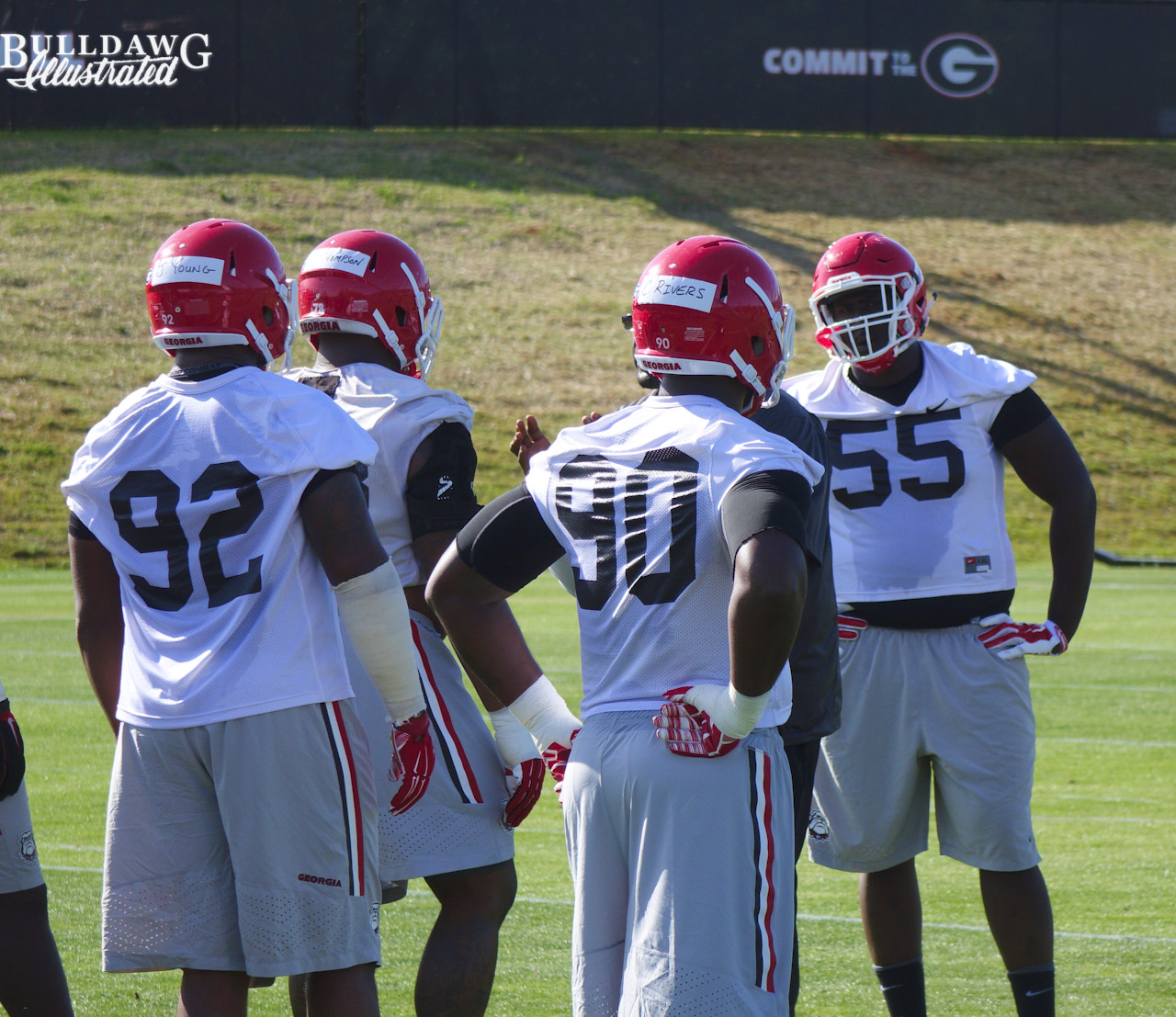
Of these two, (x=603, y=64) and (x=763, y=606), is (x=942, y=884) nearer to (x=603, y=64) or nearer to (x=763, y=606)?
(x=763, y=606)

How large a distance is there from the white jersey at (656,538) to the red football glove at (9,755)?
4.45 ft

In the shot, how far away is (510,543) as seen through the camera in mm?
2975

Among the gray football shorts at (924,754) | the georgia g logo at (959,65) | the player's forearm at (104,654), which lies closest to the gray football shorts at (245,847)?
the player's forearm at (104,654)

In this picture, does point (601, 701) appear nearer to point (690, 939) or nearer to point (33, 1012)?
point (690, 939)

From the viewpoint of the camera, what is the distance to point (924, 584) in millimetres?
4297

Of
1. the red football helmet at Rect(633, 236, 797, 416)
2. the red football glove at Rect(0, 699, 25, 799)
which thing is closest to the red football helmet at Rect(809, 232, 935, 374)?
the red football helmet at Rect(633, 236, 797, 416)

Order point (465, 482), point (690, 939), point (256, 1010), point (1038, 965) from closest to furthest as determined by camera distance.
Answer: point (690, 939) → point (465, 482) → point (1038, 965) → point (256, 1010)

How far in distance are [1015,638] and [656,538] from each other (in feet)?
6.00

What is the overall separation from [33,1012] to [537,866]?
320 cm

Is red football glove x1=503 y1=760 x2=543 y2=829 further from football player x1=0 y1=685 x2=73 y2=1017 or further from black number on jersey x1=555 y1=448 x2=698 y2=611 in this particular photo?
football player x1=0 y1=685 x2=73 y2=1017

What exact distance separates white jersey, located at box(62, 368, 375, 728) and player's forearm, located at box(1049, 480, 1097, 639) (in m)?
2.18

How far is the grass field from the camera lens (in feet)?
15.5

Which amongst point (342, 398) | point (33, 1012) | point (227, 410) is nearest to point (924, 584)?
point (342, 398)

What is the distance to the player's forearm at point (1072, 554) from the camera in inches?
171
